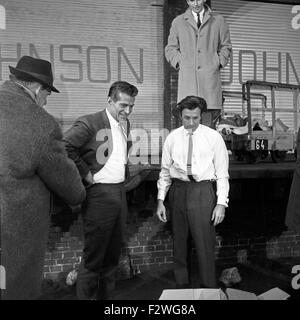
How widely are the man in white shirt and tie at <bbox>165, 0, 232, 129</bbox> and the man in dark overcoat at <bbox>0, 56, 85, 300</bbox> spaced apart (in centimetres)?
133

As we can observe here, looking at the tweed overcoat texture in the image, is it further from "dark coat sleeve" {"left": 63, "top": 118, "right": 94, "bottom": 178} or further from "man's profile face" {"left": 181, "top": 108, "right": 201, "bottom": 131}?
"man's profile face" {"left": 181, "top": 108, "right": 201, "bottom": 131}

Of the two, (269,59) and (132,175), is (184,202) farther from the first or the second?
(269,59)

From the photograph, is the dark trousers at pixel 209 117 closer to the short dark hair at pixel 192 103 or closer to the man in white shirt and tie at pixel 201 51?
the man in white shirt and tie at pixel 201 51

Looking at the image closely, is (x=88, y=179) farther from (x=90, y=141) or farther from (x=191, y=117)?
(x=191, y=117)

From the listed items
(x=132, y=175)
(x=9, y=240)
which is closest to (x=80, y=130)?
(x=132, y=175)

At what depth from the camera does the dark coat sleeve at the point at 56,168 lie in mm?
1902

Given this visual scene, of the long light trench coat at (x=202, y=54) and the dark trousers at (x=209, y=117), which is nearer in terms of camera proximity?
the long light trench coat at (x=202, y=54)

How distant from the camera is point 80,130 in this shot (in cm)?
256

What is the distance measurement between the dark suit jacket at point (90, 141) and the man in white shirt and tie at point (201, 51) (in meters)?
0.83

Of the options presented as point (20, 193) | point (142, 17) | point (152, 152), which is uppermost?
point (142, 17)

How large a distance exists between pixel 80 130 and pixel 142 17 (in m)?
1.23

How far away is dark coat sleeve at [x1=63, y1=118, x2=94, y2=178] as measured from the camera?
2.51 meters

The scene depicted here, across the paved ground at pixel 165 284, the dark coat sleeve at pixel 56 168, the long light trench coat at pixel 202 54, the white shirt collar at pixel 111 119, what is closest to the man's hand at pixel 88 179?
the white shirt collar at pixel 111 119

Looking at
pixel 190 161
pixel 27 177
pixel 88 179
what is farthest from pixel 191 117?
pixel 27 177
